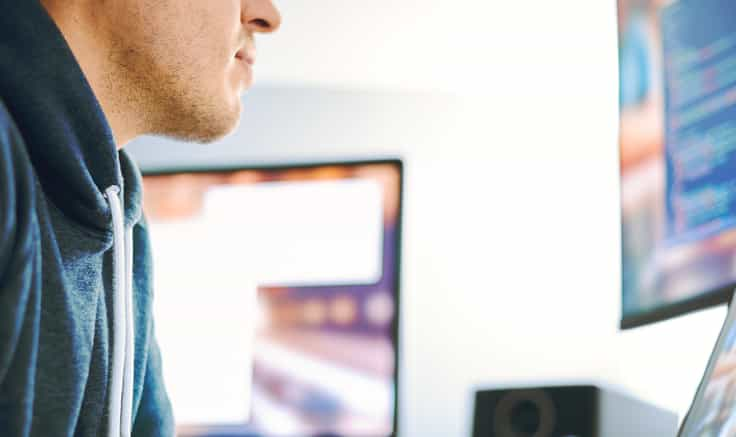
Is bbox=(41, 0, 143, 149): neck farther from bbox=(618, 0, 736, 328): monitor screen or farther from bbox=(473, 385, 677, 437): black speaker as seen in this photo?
bbox=(473, 385, 677, 437): black speaker

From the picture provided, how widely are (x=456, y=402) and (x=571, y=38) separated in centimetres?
123

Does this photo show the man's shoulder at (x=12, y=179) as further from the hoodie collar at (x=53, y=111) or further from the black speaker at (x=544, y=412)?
the black speaker at (x=544, y=412)

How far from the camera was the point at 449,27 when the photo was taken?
2.62 m

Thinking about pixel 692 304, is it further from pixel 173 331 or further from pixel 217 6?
pixel 173 331

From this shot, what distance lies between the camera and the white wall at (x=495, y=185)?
8.98 ft

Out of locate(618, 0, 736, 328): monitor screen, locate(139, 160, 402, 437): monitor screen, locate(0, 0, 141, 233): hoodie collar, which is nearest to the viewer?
locate(0, 0, 141, 233): hoodie collar

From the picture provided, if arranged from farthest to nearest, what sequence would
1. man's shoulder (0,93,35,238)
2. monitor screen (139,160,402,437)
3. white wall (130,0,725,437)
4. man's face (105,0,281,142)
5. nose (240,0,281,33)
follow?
white wall (130,0,725,437), monitor screen (139,160,402,437), nose (240,0,281,33), man's face (105,0,281,142), man's shoulder (0,93,35,238)

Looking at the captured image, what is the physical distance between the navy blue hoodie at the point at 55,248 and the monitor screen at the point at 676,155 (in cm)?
58

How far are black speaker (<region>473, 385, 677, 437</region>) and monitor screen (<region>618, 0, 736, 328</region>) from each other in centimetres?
39

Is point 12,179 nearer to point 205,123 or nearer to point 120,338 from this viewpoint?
point 120,338

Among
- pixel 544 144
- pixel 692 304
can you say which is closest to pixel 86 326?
pixel 692 304

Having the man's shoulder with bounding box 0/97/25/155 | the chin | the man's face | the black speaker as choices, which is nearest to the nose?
the man's face

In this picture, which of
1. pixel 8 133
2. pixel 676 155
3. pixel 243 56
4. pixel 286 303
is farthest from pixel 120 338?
pixel 286 303

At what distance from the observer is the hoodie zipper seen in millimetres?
803
